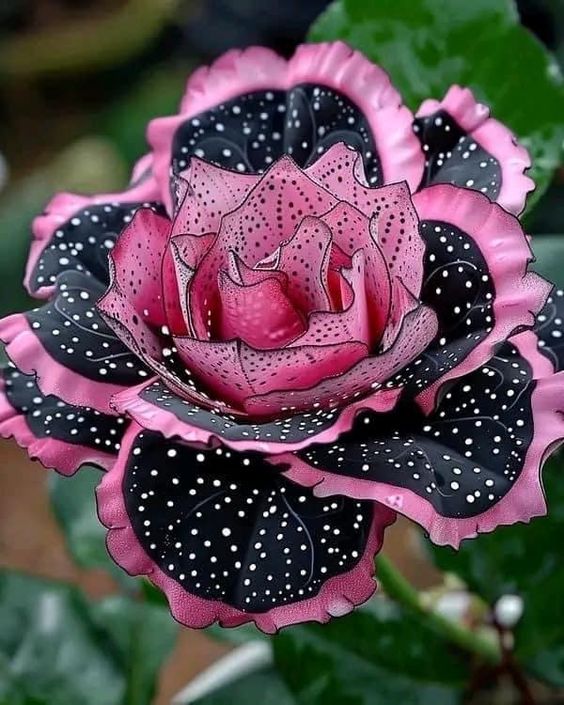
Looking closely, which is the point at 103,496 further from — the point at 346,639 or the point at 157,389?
the point at 346,639

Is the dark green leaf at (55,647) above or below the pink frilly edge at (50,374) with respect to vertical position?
below

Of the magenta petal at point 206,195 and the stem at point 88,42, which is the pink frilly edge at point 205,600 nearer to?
the magenta petal at point 206,195

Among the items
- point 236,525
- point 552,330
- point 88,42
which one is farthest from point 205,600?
point 88,42

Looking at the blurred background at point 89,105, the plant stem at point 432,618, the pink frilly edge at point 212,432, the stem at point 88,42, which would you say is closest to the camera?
the pink frilly edge at point 212,432

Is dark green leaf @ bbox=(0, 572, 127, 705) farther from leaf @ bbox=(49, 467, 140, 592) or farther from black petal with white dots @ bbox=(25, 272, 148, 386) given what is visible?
black petal with white dots @ bbox=(25, 272, 148, 386)

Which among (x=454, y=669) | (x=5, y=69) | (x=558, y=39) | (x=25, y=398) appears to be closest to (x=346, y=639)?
(x=454, y=669)

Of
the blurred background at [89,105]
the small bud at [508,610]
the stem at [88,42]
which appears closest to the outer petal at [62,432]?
the small bud at [508,610]

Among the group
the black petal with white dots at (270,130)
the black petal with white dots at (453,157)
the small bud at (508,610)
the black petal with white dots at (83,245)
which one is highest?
the black petal with white dots at (453,157)
